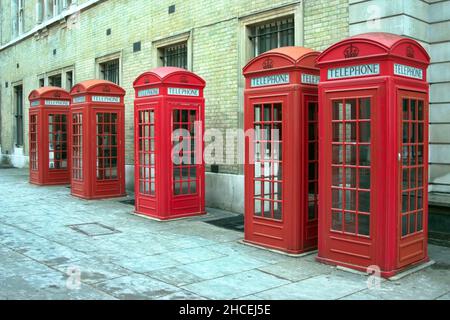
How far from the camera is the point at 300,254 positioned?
22.3 ft

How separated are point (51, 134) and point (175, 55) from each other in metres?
5.07

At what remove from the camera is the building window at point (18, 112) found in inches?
907

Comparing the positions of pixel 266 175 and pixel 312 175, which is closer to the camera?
pixel 312 175

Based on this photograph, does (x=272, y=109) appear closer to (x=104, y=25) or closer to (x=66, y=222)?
(x=66, y=222)

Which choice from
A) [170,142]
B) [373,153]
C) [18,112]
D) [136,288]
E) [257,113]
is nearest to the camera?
[136,288]

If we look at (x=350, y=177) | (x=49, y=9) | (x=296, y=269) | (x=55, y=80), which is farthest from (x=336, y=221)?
(x=49, y=9)

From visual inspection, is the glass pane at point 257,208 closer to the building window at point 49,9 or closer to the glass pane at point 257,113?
the glass pane at point 257,113

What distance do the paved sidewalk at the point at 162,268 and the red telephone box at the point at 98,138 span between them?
277cm

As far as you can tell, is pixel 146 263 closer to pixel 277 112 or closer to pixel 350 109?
pixel 277 112

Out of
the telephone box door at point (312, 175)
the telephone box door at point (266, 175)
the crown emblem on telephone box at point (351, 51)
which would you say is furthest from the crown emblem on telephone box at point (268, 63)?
the crown emblem on telephone box at point (351, 51)

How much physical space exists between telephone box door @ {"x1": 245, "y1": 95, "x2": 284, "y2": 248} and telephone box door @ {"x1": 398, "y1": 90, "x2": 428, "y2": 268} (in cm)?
159

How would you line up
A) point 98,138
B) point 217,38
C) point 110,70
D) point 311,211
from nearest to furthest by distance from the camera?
point 311,211 < point 217,38 < point 98,138 < point 110,70

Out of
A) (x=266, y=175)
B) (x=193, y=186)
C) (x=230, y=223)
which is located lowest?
(x=230, y=223)

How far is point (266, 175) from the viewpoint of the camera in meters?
7.28
